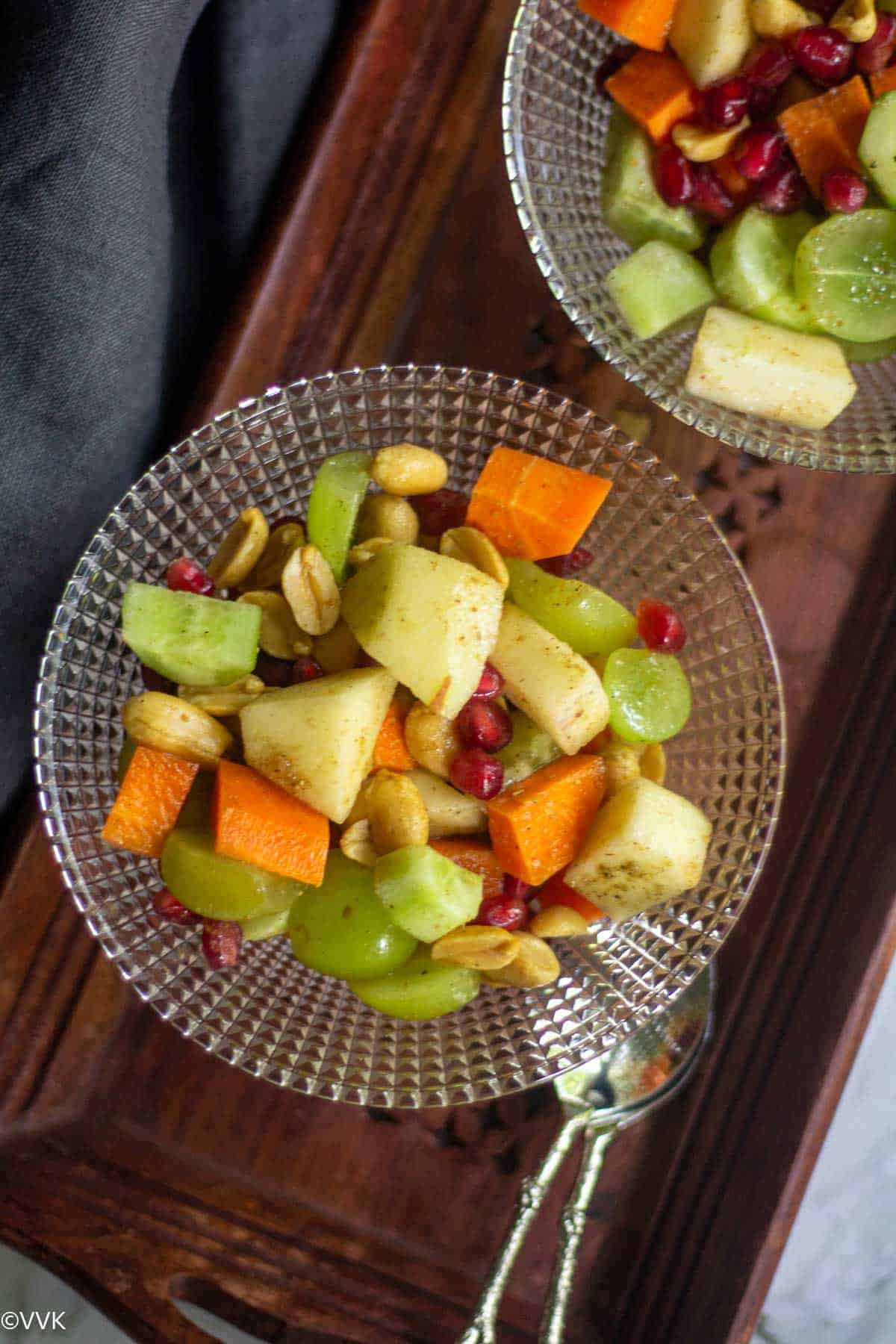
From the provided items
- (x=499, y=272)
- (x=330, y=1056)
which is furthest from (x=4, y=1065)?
(x=499, y=272)

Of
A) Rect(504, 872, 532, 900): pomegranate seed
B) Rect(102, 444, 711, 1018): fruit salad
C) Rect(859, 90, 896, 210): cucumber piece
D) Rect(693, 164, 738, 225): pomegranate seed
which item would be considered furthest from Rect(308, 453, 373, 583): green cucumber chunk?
Rect(859, 90, 896, 210): cucumber piece

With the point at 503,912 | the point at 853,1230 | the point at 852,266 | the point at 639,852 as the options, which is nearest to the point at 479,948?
the point at 503,912

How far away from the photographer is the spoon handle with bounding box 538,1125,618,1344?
3.72ft

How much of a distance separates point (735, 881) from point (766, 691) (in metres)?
0.19

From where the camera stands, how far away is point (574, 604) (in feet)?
3.22

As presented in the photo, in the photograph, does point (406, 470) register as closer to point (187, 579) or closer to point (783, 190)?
point (187, 579)

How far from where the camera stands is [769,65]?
41.4 inches

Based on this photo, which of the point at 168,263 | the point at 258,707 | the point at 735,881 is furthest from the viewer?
the point at 168,263

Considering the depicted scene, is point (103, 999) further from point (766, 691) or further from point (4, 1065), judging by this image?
point (766, 691)

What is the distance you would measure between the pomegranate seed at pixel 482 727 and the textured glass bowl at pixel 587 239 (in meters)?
0.37

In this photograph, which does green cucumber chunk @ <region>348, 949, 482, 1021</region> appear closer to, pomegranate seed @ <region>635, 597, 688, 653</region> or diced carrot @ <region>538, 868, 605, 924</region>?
diced carrot @ <region>538, 868, 605, 924</region>

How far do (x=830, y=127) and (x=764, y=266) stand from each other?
0.14 m

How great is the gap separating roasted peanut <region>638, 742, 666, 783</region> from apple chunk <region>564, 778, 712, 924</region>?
0.06 m

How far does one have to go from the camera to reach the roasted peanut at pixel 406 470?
3.30ft
